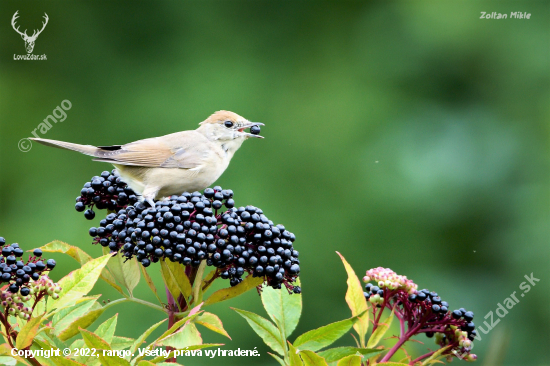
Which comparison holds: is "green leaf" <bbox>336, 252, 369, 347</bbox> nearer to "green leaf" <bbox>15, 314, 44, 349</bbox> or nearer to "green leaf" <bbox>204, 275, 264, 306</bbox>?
"green leaf" <bbox>204, 275, 264, 306</bbox>

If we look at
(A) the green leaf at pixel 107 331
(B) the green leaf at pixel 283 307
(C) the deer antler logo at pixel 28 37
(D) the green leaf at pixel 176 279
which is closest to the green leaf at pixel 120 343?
(A) the green leaf at pixel 107 331

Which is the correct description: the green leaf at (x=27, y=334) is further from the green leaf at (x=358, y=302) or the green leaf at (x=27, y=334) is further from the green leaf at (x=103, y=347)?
the green leaf at (x=358, y=302)

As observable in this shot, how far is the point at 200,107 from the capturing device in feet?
22.5

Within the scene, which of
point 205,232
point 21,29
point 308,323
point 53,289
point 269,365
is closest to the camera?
point 53,289

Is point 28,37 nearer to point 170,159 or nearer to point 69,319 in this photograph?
point 170,159

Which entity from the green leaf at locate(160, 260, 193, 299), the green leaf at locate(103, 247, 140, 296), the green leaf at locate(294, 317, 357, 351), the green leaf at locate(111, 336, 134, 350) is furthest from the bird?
the green leaf at locate(294, 317, 357, 351)

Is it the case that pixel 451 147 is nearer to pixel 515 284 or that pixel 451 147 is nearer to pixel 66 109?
pixel 515 284

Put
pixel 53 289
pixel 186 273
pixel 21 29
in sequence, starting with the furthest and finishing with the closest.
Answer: pixel 21 29 < pixel 186 273 < pixel 53 289

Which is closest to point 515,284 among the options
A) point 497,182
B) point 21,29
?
point 497,182

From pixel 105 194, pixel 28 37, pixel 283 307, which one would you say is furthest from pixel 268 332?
pixel 28 37

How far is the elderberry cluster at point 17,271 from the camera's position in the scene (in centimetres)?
201

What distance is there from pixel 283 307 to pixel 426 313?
58 cm

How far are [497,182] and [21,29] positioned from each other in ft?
19.9

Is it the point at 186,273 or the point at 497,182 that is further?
the point at 497,182
